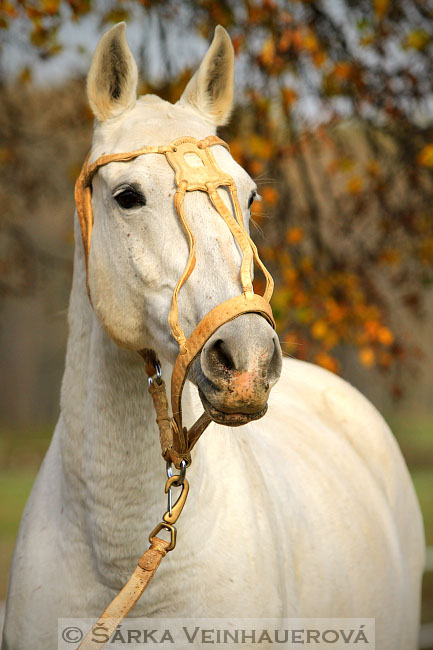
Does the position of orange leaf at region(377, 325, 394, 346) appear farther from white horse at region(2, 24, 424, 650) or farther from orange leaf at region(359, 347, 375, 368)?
white horse at region(2, 24, 424, 650)

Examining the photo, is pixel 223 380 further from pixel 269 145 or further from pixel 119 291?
pixel 269 145

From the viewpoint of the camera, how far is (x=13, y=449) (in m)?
16.7

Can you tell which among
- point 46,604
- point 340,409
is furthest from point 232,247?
point 340,409

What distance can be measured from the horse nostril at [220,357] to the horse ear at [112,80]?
1.00m

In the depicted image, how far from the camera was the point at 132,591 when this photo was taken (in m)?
1.98

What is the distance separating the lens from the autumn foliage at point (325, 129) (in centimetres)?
516

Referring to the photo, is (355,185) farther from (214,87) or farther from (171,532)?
(171,532)

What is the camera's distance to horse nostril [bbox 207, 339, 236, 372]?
1.69 m

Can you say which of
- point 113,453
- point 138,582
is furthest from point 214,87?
point 138,582

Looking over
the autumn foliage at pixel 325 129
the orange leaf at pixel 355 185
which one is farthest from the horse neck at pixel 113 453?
the orange leaf at pixel 355 185

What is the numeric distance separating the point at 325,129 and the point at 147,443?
405cm

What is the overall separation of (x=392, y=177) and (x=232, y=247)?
14.6 feet

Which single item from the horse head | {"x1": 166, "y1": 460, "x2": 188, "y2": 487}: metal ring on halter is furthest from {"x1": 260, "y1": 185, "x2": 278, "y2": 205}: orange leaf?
{"x1": 166, "y1": 460, "x2": 188, "y2": 487}: metal ring on halter

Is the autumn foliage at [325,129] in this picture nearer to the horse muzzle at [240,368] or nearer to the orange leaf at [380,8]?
the orange leaf at [380,8]
